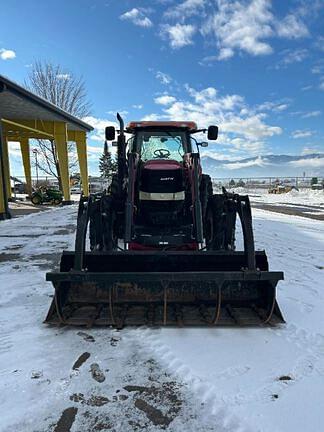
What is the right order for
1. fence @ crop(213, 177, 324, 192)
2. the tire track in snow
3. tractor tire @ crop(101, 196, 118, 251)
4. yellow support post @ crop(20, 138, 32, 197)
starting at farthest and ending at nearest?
fence @ crop(213, 177, 324, 192)
yellow support post @ crop(20, 138, 32, 197)
tractor tire @ crop(101, 196, 118, 251)
the tire track in snow

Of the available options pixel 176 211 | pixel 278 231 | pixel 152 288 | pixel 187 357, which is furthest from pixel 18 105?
pixel 187 357

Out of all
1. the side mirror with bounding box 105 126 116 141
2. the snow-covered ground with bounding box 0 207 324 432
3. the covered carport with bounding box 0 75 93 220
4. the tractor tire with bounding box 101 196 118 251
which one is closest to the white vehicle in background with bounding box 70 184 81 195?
the covered carport with bounding box 0 75 93 220

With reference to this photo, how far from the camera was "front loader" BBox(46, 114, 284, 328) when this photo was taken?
378cm

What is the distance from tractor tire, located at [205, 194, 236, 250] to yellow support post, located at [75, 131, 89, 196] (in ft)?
63.0

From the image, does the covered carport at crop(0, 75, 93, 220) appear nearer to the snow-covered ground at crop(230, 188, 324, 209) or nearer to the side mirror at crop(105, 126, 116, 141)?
the side mirror at crop(105, 126, 116, 141)

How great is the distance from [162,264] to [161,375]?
1.43 m

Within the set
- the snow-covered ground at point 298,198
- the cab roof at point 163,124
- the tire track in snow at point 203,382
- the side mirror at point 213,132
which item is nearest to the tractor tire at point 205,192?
the side mirror at point 213,132

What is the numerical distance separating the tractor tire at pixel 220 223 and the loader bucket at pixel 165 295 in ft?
3.89

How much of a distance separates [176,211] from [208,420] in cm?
327

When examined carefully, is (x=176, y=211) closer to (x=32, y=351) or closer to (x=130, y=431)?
(x=32, y=351)

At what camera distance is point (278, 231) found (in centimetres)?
1116

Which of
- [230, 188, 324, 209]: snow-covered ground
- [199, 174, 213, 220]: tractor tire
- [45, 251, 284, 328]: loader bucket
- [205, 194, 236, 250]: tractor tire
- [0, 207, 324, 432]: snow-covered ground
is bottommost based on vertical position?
[230, 188, 324, 209]: snow-covered ground

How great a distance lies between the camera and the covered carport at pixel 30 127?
44.7 ft

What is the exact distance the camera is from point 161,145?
613 centimetres
